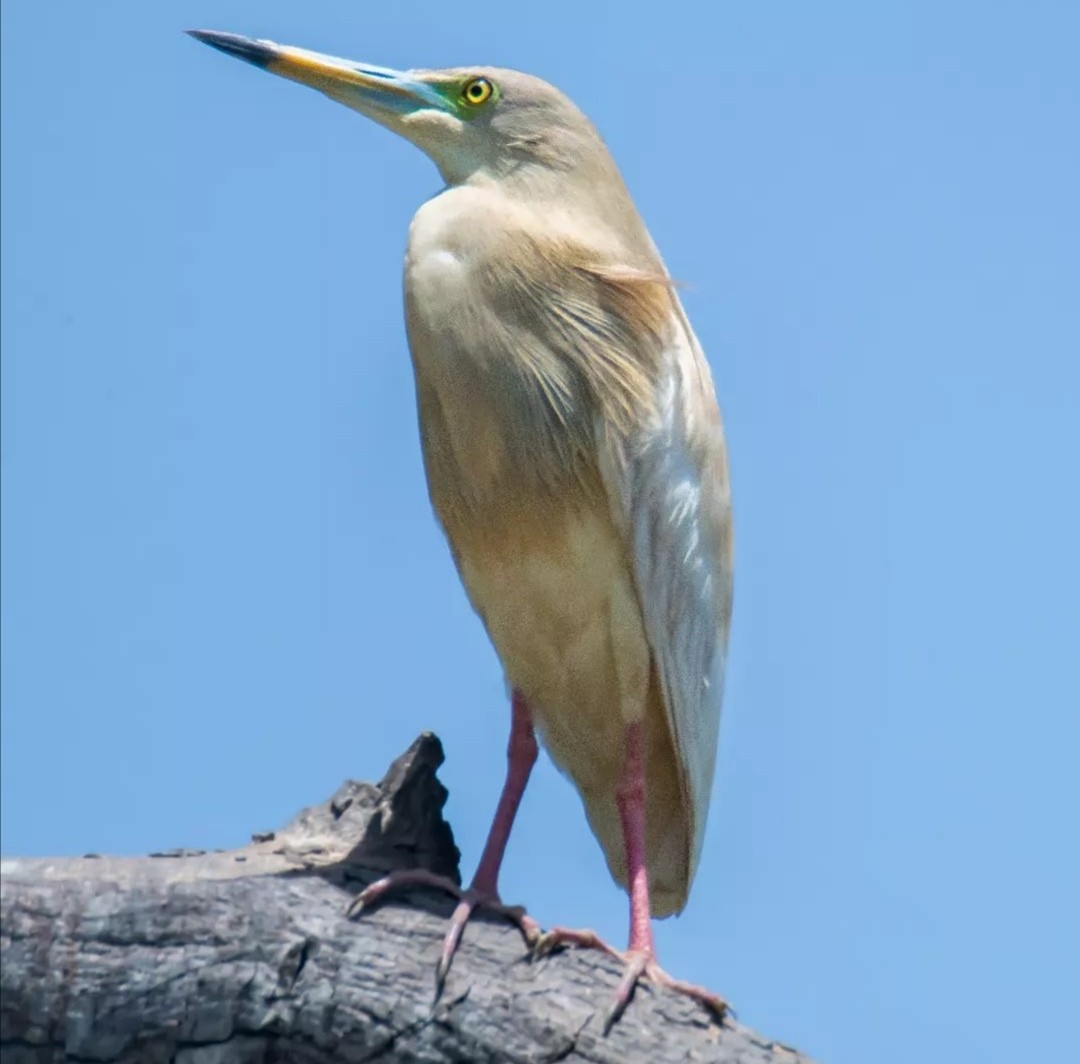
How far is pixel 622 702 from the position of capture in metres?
3.46

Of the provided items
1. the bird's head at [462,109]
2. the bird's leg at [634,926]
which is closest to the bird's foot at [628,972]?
the bird's leg at [634,926]

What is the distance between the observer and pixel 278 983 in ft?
8.93

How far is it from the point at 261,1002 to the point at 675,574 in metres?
1.23

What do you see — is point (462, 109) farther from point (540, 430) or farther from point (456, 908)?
point (456, 908)

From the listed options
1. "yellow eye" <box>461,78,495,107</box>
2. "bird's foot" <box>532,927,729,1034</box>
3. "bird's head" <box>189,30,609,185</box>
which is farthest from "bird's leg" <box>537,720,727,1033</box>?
"yellow eye" <box>461,78,495,107</box>

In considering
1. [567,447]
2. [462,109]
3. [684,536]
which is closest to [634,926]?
[684,536]

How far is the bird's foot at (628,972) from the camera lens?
287 centimetres

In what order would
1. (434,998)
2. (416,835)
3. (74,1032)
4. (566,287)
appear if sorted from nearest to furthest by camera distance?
1. (74,1032)
2. (434,998)
3. (416,835)
4. (566,287)

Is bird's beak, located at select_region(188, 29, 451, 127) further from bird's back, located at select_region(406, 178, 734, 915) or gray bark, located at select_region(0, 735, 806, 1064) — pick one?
gray bark, located at select_region(0, 735, 806, 1064)

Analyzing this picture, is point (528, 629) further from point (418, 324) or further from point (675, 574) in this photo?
point (418, 324)

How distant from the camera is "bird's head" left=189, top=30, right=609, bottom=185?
3699mm

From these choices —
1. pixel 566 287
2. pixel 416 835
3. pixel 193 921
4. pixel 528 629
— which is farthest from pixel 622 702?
pixel 193 921

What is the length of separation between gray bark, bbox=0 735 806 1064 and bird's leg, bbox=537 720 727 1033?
3cm

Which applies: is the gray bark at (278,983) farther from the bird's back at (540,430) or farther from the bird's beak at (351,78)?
the bird's beak at (351,78)
